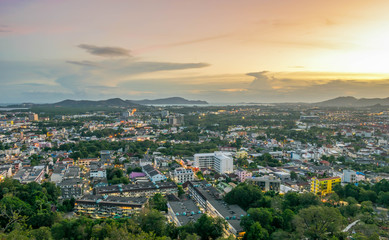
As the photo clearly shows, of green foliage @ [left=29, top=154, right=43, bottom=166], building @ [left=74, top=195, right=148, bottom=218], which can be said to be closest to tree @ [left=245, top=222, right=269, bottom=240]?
building @ [left=74, top=195, right=148, bottom=218]

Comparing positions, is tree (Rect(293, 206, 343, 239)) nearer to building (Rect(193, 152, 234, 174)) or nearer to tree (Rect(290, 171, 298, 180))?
tree (Rect(290, 171, 298, 180))

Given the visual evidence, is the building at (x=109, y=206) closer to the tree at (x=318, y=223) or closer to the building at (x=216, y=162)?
the tree at (x=318, y=223)

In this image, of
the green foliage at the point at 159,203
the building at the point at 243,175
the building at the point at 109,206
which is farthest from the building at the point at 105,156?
the green foliage at the point at 159,203

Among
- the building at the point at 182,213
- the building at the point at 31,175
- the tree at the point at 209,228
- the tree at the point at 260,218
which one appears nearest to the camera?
the tree at the point at 209,228

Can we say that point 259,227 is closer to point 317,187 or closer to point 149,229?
point 149,229

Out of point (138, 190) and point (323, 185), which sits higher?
point (138, 190)

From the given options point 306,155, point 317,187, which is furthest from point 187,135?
point 317,187

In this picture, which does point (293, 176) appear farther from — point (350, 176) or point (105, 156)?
point (105, 156)

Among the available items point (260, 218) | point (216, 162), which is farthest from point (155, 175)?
point (260, 218)
